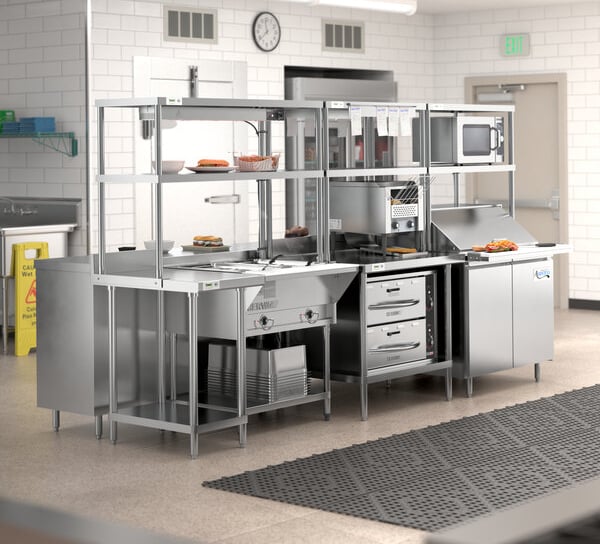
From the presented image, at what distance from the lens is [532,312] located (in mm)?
6609

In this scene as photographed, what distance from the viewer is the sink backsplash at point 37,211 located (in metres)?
8.16

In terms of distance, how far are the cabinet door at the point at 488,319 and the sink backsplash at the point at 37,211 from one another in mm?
3327

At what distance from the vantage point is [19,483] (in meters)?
4.46

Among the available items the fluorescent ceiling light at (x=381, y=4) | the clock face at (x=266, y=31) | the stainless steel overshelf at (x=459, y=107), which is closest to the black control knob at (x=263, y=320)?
the stainless steel overshelf at (x=459, y=107)

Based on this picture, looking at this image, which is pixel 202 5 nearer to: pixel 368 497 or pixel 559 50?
pixel 559 50

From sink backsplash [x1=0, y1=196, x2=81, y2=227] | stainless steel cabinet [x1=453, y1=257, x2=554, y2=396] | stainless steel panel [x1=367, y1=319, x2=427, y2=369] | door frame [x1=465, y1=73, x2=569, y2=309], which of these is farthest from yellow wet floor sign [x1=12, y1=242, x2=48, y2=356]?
door frame [x1=465, y1=73, x2=569, y2=309]

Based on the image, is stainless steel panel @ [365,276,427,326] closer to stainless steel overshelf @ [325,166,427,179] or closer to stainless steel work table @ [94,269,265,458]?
stainless steel overshelf @ [325,166,427,179]

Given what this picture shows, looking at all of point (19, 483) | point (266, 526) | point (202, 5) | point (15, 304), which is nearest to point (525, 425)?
point (266, 526)

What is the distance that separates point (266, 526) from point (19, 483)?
121 centimetres

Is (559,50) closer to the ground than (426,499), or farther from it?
farther from it

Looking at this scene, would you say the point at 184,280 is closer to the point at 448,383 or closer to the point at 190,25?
the point at 448,383

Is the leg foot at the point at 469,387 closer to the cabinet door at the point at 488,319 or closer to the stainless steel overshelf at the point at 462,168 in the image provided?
the cabinet door at the point at 488,319

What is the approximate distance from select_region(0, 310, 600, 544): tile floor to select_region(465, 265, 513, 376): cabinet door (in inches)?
8.0

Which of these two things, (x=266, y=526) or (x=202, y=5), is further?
(x=202, y=5)
